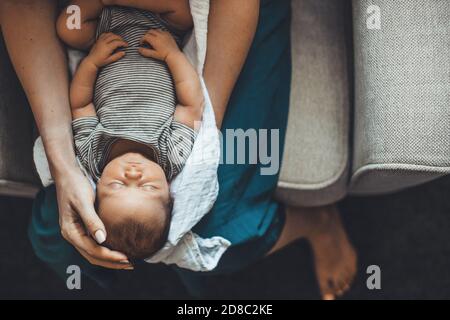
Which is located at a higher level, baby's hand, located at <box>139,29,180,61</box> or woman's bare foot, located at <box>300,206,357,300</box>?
baby's hand, located at <box>139,29,180,61</box>

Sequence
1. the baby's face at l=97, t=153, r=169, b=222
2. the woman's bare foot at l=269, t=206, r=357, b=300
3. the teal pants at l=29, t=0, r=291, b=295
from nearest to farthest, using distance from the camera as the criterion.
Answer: the baby's face at l=97, t=153, r=169, b=222
the teal pants at l=29, t=0, r=291, b=295
the woman's bare foot at l=269, t=206, r=357, b=300

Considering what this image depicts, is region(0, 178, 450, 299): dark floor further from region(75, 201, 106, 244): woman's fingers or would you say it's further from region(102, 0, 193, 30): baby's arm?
region(102, 0, 193, 30): baby's arm

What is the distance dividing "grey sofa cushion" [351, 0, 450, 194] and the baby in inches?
11.0

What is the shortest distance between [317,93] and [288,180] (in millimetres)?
163

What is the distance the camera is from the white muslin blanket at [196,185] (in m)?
0.86

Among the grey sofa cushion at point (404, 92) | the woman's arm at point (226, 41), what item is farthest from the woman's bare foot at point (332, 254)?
the woman's arm at point (226, 41)

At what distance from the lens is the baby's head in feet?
2.62

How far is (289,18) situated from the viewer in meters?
0.97

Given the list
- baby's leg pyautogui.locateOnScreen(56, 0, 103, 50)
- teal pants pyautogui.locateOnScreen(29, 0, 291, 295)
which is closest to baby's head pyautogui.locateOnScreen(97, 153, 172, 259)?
teal pants pyautogui.locateOnScreen(29, 0, 291, 295)

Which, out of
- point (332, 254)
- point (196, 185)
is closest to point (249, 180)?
point (196, 185)

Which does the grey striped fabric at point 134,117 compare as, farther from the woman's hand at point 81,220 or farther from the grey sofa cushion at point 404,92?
the grey sofa cushion at point 404,92
